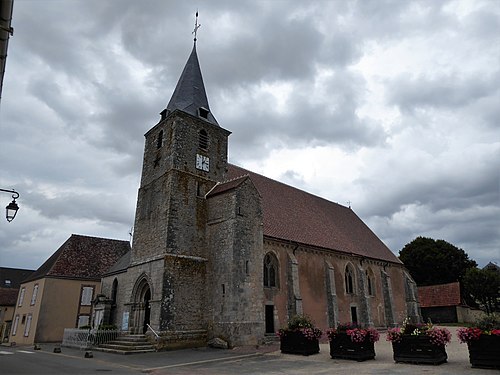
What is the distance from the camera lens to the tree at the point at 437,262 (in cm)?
4884

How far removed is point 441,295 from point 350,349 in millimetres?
31839

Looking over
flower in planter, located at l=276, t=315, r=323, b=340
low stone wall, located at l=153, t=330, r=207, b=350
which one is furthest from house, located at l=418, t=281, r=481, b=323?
low stone wall, located at l=153, t=330, r=207, b=350

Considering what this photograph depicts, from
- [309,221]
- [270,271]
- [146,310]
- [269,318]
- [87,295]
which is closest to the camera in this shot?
[146,310]

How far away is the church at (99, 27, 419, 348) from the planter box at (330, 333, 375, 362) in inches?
207

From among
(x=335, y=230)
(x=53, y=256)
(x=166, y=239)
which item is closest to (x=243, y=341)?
(x=166, y=239)

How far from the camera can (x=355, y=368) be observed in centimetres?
1160

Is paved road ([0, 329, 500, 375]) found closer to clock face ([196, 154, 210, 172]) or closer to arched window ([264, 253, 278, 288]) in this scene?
arched window ([264, 253, 278, 288])

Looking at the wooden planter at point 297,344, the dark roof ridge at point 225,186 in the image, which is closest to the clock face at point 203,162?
the dark roof ridge at point 225,186

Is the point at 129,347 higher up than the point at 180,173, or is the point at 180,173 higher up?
the point at 180,173

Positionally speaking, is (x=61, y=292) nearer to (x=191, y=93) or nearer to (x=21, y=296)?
(x=21, y=296)

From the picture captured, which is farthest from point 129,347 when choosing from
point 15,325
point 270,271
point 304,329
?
point 15,325

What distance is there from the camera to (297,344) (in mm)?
15641

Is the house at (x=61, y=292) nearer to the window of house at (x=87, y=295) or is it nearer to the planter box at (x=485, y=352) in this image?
the window of house at (x=87, y=295)

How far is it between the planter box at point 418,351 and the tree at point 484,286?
34.7 m
